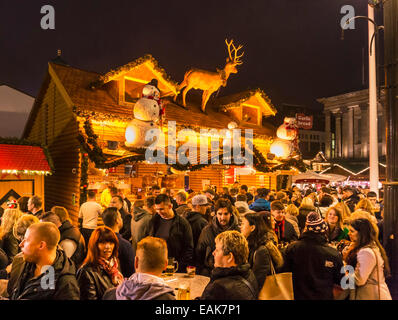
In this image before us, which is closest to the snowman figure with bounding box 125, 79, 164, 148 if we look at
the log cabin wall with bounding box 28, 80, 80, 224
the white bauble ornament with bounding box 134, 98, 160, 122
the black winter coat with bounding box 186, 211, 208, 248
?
the white bauble ornament with bounding box 134, 98, 160, 122

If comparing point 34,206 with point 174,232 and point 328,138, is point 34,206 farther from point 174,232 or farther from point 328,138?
point 328,138

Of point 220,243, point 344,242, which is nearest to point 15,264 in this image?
point 220,243

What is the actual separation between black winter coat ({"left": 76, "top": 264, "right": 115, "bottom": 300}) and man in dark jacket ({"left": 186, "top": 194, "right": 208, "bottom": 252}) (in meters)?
2.60

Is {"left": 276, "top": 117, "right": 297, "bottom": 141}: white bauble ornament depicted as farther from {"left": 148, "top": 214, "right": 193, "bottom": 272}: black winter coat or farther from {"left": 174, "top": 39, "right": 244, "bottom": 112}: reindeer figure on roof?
{"left": 148, "top": 214, "right": 193, "bottom": 272}: black winter coat

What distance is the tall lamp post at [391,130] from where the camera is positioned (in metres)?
3.81

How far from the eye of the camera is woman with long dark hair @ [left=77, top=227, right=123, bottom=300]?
290 centimetres

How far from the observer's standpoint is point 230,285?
7.88 feet

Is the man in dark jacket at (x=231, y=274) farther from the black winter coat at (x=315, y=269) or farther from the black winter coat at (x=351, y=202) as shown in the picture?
the black winter coat at (x=351, y=202)

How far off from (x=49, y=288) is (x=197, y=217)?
3.29m

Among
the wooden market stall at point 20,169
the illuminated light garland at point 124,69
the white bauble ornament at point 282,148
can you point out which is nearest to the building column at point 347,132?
the white bauble ornament at point 282,148

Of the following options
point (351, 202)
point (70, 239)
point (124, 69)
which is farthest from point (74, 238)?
point (124, 69)
